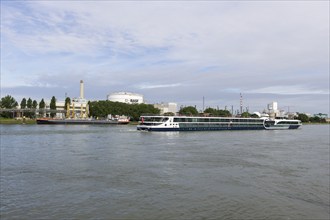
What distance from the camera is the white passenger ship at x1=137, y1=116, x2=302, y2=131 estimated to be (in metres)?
71.2

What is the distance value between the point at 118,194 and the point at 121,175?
15.1 feet

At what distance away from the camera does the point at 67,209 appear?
1359 centimetres

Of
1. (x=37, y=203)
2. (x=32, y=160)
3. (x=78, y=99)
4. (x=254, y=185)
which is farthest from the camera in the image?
(x=78, y=99)

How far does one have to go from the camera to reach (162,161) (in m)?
26.8

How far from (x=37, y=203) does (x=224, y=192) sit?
803cm

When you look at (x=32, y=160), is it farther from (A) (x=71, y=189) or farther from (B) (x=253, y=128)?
(B) (x=253, y=128)

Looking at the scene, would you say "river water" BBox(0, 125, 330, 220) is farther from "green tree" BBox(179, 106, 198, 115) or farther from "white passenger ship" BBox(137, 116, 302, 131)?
"green tree" BBox(179, 106, 198, 115)

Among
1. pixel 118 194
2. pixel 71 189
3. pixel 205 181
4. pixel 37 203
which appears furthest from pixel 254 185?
pixel 37 203

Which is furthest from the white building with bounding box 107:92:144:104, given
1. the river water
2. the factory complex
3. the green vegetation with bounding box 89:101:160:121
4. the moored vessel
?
the river water

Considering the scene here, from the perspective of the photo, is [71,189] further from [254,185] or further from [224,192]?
[254,185]

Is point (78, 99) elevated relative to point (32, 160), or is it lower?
elevated

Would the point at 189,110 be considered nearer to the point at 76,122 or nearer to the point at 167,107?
the point at 167,107

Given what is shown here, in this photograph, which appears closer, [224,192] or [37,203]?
[37,203]

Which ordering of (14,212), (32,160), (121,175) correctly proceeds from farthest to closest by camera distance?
1. (32,160)
2. (121,175)
3. (14,212)
